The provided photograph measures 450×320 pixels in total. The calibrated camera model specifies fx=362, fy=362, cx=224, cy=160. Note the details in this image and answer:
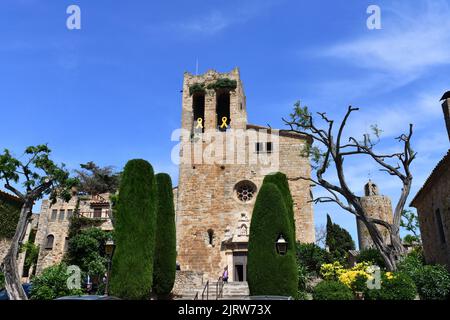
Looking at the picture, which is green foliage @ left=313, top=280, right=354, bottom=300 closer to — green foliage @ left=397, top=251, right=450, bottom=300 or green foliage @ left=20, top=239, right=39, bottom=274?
green foliage @ left=397, top=251, right=450, bottom=300

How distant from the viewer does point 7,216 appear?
73.2 feet

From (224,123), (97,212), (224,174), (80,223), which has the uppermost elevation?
(224,123)

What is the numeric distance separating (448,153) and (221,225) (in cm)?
1480

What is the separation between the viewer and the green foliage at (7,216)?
72.3 ft

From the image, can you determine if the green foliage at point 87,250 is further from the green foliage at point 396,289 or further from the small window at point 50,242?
the green foliage at point 396,289

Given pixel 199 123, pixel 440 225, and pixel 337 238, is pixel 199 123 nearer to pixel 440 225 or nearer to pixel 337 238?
pixel 337 238

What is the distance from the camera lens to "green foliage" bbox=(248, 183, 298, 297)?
47.1 ft

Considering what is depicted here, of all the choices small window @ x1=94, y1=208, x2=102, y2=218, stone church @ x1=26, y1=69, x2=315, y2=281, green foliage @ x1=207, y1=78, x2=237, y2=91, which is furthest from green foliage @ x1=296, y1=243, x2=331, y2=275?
small window @ x1=94, y1=208, x2=102, y2=218

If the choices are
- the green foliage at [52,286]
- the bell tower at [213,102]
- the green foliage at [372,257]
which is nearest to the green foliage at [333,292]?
the green foliage at [52,286]

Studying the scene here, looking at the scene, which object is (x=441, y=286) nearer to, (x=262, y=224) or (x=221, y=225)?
(x=262, y=224)

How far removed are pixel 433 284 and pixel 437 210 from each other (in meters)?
4.88

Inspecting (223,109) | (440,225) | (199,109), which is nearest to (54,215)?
(199,109)

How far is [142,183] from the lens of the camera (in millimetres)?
14688

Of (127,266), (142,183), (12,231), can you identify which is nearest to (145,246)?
(127,266)
